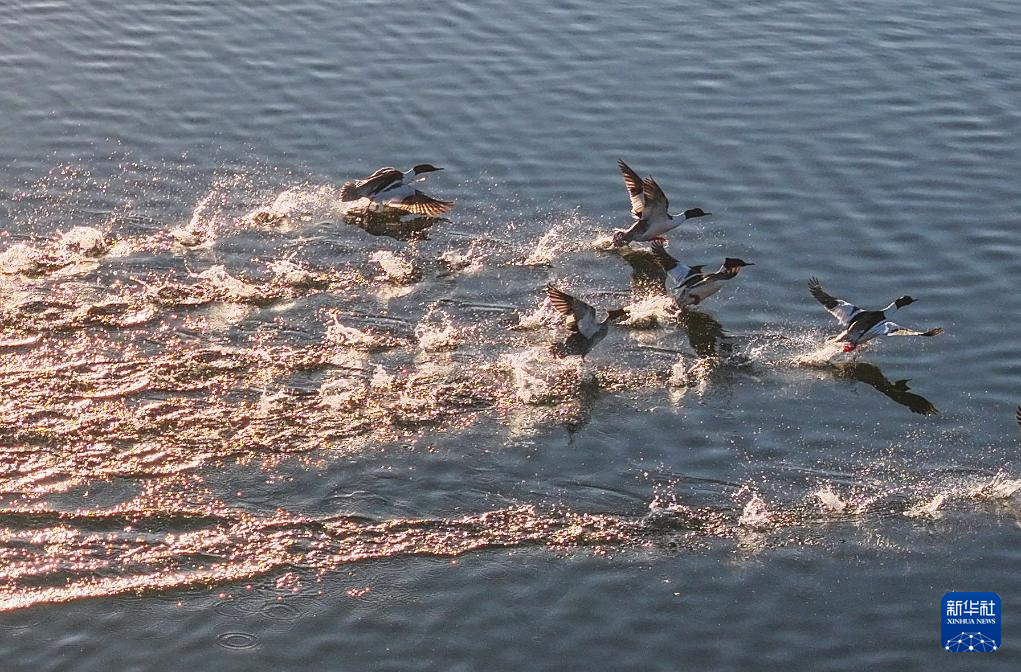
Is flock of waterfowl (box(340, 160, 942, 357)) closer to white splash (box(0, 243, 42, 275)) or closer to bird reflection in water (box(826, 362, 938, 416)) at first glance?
bird reflection in water (box(826, 362, 938, 416))

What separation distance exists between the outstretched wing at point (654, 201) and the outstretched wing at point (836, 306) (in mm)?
2129

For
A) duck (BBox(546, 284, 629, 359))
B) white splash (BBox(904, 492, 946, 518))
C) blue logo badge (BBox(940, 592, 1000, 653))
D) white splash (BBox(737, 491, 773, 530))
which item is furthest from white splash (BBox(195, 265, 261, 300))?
blue logo badge (BBox(940, 592, 1000, 653))

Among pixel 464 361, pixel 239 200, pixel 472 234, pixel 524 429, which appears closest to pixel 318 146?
pixel 239 200

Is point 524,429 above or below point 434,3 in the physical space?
below

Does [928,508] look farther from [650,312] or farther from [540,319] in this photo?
[540,319]

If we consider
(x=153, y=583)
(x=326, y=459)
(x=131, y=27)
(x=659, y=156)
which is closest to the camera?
(x=153, y=583)

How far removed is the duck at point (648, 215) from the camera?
15.8 meters

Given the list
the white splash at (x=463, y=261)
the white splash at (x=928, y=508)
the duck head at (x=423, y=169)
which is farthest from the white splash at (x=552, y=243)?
the white splash at (x=928, y=508)

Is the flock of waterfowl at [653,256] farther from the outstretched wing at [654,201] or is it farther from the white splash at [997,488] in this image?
the white splash at [997,488]

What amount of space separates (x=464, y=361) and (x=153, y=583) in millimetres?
4384

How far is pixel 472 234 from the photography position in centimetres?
1648

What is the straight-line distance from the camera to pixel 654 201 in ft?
51.9

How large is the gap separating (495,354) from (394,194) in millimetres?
3755

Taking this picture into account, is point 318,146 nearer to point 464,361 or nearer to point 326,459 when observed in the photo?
point 464,361
